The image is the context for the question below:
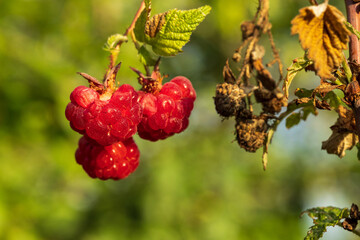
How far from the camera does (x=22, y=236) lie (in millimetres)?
4398

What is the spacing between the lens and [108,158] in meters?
1.61

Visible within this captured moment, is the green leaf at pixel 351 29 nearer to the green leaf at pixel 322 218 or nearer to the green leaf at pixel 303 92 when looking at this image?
the green leaf at pixel 303 92

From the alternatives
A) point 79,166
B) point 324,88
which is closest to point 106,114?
point 324,88

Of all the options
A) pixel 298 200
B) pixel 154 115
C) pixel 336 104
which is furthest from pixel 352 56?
pixel 298 200

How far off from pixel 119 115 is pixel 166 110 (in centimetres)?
14

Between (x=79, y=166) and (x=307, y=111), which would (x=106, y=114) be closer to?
(x=307, y=111)

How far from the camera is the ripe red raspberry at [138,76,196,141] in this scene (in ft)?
4.74

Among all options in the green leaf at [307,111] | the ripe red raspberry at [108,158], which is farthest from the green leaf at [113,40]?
the green leaf at [307,111]

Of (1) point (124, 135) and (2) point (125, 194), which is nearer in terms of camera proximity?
(1) point (124, 135)

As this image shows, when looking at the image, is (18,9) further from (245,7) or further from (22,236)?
(245,7)

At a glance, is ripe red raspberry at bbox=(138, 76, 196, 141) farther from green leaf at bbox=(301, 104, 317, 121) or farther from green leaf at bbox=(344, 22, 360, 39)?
green leaf at bbox=(344, 22, 360, 39)

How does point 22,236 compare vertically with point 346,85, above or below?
above

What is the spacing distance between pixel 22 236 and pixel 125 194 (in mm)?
1218

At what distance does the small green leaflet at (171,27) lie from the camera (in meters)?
1.40
